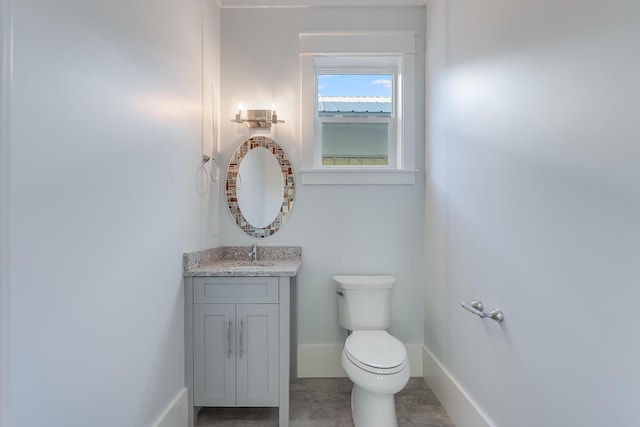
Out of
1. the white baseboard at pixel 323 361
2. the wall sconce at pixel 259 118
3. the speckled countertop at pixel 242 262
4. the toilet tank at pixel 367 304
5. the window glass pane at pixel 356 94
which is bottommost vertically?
the white baseboard at pixel 323 361

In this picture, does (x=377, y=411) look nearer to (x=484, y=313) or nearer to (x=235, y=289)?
(x=484, y=313)

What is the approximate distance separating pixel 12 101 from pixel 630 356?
1.70 m

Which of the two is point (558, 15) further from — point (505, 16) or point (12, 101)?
point (12, 101)

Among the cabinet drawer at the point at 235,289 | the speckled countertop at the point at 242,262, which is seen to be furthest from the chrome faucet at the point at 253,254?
the cabinet drawer at the point at 235,289

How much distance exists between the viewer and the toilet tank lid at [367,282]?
8.00 ft

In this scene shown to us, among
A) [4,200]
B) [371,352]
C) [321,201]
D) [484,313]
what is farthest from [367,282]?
[4,200]

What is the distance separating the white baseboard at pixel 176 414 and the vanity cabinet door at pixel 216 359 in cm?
7

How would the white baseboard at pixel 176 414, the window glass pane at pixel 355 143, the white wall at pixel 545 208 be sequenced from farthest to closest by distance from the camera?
the window glass pane at pixel 355 143 < the white baseboard at pixel 176 414 < the white wall at pixel 545 208

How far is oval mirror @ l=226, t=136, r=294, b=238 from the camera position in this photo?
106 inches

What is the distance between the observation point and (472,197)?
6.28ft

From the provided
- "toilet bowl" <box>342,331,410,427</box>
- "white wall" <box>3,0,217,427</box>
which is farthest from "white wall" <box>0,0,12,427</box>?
"toilet bowl" <box>342,331,410,427</box>

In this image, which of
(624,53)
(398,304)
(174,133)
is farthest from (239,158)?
(624,53)

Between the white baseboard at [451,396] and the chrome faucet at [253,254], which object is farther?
the chrome faucet at [253,254]

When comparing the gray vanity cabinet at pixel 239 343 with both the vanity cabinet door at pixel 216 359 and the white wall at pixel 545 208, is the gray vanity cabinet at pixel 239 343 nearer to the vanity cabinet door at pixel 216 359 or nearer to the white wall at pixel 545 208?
the vanity cabinet door at pixel 216 359
